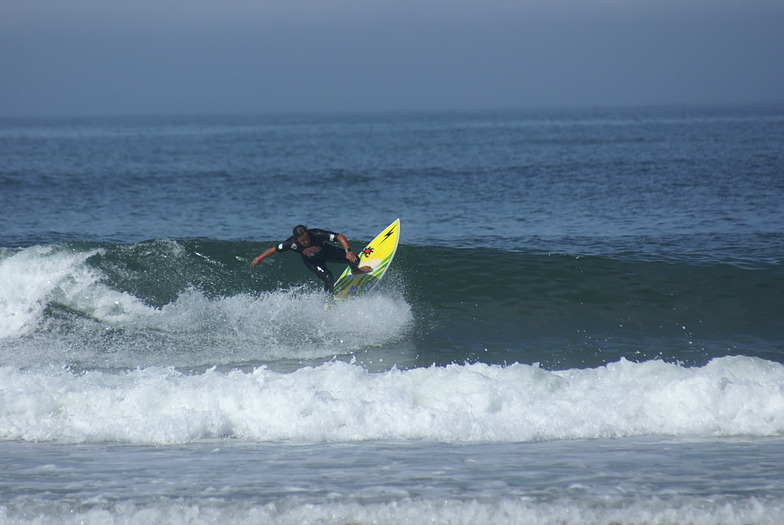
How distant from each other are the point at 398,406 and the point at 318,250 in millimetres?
5209

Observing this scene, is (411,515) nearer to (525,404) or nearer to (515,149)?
(525,404)

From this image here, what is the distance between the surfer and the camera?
445 inches

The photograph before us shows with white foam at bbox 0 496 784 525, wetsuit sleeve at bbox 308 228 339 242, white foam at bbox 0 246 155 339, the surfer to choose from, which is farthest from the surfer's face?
white foam at bbox 0 496 784 525

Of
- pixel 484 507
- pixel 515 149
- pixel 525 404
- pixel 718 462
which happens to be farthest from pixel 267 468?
pixel 515 149

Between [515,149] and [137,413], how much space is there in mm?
46084

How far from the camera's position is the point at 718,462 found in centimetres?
573

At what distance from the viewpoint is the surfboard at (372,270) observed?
11876 mm

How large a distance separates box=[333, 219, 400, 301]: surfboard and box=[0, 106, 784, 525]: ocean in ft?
0.97

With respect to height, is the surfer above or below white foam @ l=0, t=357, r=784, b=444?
above

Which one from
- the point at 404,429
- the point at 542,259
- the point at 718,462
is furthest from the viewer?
the point at 542,259

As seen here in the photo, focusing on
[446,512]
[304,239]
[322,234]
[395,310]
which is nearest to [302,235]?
[304,239]

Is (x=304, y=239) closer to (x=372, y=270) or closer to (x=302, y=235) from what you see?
(x=302, y=235)

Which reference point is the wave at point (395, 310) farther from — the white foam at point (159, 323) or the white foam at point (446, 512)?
the white foam at point (446, 512)

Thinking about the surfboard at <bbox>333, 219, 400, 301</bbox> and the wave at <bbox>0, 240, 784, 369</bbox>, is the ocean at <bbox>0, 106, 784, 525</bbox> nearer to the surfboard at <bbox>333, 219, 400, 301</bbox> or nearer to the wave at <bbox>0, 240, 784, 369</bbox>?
the wave at <bbox>0, 240, 784, 369</bbox>
